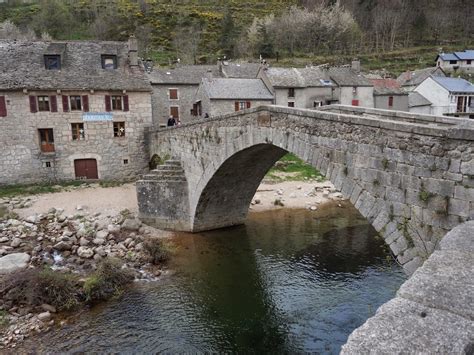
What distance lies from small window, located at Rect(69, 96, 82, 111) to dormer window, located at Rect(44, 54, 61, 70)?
216 cm

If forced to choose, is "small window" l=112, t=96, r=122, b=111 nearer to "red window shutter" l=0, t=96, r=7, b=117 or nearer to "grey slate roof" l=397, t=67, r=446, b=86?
"red window shutter" l=0, t=96, r=7, b=117

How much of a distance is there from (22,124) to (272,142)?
16543 mm

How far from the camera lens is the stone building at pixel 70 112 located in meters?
20.9

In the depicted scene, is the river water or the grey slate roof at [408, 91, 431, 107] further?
the grey slate roof at [408, 91, 431, 107]

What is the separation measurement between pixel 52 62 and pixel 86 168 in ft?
20.6

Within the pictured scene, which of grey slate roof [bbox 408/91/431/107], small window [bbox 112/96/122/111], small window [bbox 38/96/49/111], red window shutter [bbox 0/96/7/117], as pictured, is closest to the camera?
red window shutter [bbox 0/96/7/117]

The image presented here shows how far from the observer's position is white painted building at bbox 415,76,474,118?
3603 centimetres

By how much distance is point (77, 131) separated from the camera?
21984 millimetres

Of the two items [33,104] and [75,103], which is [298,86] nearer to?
[75,103]

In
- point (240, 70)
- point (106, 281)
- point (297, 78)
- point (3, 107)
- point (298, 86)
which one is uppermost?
point (240, 70)

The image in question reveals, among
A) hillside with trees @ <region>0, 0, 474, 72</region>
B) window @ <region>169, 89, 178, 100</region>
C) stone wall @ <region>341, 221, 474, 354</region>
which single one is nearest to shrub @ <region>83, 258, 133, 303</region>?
stone wall @ <region>341, 221, 474, 354</region>

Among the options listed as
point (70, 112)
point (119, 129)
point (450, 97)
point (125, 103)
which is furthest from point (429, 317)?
point (450, 97)

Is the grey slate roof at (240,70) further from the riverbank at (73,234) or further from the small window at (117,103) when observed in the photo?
the riverbank at (73,234)

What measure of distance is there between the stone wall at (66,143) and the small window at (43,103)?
0.23 meters
